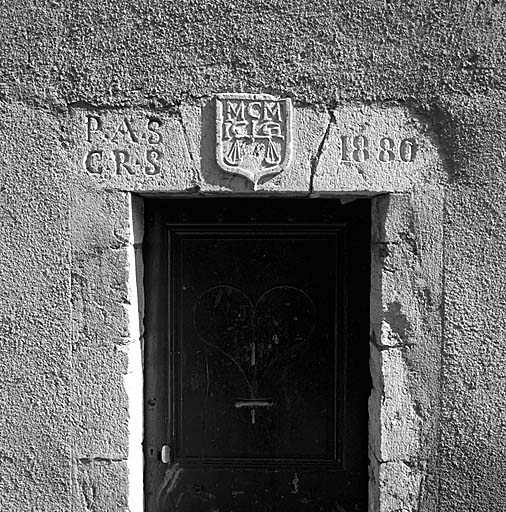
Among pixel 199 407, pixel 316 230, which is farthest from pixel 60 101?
pixel 199 407

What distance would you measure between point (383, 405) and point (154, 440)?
1169 mm

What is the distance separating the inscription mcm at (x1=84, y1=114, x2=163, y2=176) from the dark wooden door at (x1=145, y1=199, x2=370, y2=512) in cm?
37

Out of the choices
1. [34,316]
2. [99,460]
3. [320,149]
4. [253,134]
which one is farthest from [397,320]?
[34,316]

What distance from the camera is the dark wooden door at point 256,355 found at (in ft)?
10.4

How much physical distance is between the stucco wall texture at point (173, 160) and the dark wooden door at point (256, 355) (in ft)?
1.14

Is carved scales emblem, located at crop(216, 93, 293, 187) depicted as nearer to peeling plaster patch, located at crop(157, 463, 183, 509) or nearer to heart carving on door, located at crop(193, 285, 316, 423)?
heart carving on door, located at crop(193, 285, 316, 423)

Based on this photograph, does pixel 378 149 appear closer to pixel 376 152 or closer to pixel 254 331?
pixel 376 152

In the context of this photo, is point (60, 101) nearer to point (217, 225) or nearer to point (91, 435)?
point (217, 225)

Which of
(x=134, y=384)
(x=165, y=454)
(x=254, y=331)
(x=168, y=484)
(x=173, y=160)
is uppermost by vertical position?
(x=173, y=160)

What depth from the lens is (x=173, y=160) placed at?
9.25 ft

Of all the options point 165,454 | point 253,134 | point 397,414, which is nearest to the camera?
point 253,134

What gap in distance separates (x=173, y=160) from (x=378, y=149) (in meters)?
0.93

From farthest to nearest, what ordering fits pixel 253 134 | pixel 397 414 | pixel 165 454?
pixel 165 454 < pixel 397 414 < pixel 253 134

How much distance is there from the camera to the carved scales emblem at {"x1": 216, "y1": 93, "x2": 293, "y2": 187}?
280 cm
